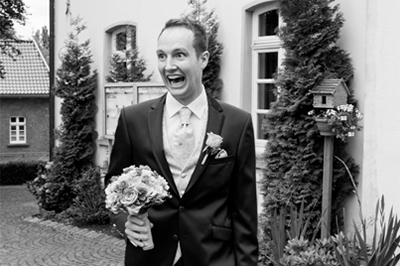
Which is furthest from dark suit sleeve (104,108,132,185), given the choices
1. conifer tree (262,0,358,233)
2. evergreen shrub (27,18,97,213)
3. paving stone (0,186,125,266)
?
evergreen shrub (27,18,97,213)

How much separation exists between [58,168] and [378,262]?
8611 millimetres

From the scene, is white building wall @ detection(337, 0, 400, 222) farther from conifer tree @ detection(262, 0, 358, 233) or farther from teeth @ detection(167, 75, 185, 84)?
teeth @ detection(167, 75, 185, 84)

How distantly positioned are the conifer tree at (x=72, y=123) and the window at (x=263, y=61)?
15.5 ft

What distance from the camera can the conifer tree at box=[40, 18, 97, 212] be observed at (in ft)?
40.5

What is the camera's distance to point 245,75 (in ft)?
28.4

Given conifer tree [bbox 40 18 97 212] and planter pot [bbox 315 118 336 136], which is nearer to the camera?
planter pot [bbox 315 118 336 136]

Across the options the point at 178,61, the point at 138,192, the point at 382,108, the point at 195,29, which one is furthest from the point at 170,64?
the point at 382,108

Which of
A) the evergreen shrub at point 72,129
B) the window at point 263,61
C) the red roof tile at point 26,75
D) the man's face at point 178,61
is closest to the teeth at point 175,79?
the man's face at point 178,61

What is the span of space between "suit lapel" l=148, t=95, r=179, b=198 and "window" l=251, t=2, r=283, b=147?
5.33 meters

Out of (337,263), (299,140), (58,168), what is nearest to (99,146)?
(58,168)

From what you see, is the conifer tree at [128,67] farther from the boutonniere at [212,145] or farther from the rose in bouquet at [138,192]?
the rose in bouquet at [138,192]

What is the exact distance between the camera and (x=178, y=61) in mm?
2811

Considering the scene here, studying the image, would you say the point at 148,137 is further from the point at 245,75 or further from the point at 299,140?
the point at 245,75

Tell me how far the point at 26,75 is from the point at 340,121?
1165 inches
